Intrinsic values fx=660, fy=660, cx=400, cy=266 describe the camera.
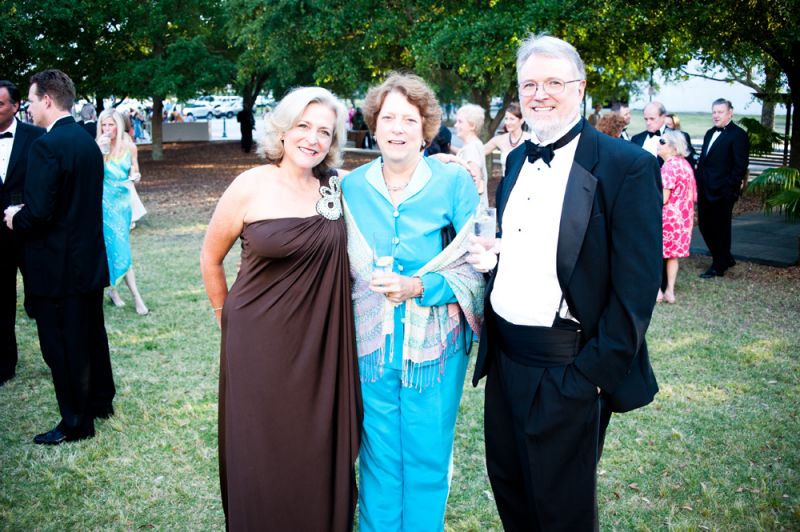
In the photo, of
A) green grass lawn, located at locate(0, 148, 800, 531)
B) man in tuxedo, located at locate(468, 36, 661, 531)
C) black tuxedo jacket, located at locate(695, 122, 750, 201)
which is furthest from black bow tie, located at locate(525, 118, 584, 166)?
black tuxedo jacket, located at locate(695, 122, 750, 201)

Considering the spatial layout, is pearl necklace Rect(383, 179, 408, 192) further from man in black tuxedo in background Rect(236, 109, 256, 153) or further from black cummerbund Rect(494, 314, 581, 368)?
man in black tuxedo in background Rect(236, 109, 256, 153)

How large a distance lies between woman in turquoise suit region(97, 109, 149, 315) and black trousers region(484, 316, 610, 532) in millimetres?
4471

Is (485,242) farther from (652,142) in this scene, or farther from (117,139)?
(652,142)

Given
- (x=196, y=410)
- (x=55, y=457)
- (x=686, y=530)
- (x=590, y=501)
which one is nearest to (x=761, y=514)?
(x=686, y=530)

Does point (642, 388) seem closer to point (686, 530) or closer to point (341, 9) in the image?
point (686, 530)

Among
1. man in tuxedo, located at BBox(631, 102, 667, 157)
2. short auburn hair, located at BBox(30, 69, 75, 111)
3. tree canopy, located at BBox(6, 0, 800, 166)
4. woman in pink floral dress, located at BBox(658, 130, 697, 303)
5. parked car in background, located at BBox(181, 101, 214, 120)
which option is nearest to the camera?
short auburn hair, located at BBox(30, 69, 75, 111)

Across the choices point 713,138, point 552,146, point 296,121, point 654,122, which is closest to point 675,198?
point 654,122

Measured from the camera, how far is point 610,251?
2516mm

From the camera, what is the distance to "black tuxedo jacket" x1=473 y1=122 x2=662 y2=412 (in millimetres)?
2439

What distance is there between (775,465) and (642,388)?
2.22 meters

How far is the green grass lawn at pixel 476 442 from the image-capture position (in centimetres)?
379

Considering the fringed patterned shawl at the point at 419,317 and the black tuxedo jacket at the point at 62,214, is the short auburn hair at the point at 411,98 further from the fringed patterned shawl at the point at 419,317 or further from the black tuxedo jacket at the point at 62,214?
the black tuxedo jacket at the point at 62,214

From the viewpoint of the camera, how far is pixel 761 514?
3684 millimetres

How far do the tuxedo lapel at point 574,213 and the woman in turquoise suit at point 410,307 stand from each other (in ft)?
1.99
